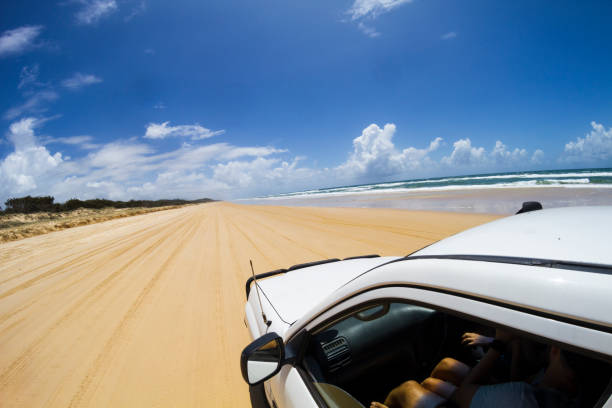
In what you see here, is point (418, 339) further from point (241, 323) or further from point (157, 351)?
point (157, 351)

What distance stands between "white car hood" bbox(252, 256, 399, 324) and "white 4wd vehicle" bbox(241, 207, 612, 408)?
2 cm

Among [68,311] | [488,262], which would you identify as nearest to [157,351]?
[68,311]

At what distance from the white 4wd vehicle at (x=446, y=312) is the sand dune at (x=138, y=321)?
119cm

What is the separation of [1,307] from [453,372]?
22.9 ft

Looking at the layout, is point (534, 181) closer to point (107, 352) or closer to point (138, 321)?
point (138, 321)

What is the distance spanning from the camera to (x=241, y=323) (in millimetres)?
3262

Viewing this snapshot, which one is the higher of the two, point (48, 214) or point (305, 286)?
point (48, 214)

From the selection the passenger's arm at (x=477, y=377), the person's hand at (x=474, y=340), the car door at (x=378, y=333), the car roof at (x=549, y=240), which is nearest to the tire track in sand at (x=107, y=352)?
the car door at (x=378, y=333)

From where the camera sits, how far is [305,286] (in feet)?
7.07

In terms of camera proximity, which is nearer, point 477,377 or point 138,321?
point 477,377

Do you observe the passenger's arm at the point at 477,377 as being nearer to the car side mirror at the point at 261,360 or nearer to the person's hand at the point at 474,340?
the person's hand at the point at 474,340

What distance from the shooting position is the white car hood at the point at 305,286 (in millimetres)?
1776

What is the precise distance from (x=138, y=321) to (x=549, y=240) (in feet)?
14.5

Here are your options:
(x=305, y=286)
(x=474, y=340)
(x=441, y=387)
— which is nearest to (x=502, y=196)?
(x=474, y=340)
